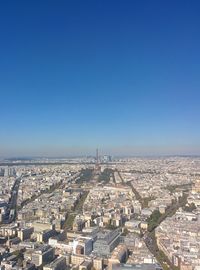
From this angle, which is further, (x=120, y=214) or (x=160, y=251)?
(x=120, y=214)

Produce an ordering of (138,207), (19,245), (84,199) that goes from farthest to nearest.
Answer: (84,199)
(138,207)
(19,245)

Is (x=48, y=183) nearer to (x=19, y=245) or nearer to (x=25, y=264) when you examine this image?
(x=19, y=245)

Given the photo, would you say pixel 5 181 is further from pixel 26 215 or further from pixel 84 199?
pixel 26 215

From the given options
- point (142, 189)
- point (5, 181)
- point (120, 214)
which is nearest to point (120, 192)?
point (142, 189)

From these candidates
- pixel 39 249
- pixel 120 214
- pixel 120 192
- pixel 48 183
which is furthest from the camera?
pixel 48 183

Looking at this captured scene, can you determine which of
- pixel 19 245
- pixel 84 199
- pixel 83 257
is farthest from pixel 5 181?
pixel 83 257

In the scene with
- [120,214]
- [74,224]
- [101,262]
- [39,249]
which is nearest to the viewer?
[101,262]
